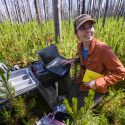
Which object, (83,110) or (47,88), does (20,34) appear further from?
(83,110)

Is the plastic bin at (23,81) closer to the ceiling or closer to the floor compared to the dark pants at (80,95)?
closer to the ceiling

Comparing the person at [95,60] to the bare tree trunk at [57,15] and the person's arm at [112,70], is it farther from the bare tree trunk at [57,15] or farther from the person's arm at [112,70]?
the bare tree trunk at [57,15]

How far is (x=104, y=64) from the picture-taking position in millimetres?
1924

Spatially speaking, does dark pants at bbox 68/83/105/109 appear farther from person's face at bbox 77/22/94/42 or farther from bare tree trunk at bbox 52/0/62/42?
bare tree trunk at bbox 52/0/62/42

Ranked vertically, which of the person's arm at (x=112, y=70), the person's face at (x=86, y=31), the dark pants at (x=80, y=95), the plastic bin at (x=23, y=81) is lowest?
the dark pants at (x=80, y=95)

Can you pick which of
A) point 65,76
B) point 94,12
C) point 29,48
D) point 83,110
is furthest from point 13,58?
point 94,12

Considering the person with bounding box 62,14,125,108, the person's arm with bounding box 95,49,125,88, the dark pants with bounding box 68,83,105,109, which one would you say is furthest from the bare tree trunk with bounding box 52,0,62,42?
the person's arm with bounding box 95,49,125,88

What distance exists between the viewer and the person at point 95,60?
177 centimetres

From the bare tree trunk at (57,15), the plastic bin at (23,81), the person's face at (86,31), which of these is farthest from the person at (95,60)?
the bare tree trunk at (57,15)

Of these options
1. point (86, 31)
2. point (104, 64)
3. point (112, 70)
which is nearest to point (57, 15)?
point (86, 31)

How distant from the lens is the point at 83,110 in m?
1.24

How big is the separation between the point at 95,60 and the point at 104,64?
0.10 m

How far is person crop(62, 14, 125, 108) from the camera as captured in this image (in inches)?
69.5

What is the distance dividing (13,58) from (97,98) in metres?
1.74
